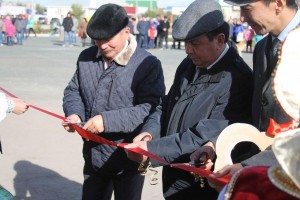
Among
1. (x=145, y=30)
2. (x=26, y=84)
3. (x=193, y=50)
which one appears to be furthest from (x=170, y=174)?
(x=145, y=30)

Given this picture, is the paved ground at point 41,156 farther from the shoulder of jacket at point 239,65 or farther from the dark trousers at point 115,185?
the shoulder of jacket at point 239,65

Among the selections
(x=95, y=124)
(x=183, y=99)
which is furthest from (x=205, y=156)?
(x=95, y=124)

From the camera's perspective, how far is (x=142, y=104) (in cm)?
370

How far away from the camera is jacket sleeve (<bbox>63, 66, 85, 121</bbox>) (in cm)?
376

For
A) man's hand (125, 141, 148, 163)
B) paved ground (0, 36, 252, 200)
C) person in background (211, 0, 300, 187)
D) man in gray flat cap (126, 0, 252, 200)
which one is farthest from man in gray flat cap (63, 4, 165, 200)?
paved ground (0, 36, 252, 200)

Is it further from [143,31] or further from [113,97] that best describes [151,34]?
[113,97]

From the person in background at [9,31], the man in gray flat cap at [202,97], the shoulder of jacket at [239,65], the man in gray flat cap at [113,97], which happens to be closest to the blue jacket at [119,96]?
the man in gray flat cap at [113,97]

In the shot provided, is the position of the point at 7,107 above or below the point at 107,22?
below

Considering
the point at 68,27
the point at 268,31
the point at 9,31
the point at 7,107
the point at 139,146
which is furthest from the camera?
the point at 68,27

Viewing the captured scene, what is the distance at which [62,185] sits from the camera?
5.61 m

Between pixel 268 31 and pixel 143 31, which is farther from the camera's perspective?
pixel 143 31

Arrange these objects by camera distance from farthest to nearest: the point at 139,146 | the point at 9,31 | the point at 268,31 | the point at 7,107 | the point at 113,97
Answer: the point at 9,31 < the point at 113,97 < the point at 7,107 < the point at 139,146 < the point at 268,31

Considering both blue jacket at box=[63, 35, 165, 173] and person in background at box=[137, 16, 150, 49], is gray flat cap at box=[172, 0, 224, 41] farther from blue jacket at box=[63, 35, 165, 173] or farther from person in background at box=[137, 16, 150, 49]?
person in background at box=[137, 16, 150, 49]

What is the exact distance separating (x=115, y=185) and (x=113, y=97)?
2.21 feet
